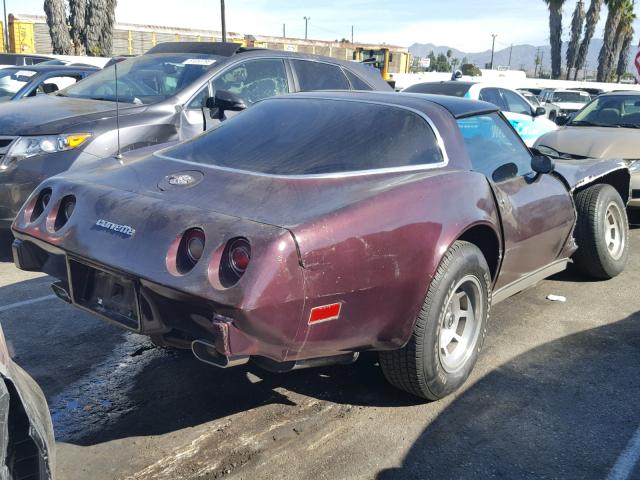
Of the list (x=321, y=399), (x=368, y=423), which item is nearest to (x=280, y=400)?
(x=321, y=399)

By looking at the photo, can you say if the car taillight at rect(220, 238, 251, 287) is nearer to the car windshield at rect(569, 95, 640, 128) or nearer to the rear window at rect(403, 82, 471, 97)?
the car windshield at rect(569, 95, 640, 128)

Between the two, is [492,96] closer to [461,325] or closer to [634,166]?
[634,166]

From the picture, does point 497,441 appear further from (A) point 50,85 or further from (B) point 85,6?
(B) point 85,6

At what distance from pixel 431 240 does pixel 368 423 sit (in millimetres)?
948

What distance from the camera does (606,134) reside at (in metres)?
7.88

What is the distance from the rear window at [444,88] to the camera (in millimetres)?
10266

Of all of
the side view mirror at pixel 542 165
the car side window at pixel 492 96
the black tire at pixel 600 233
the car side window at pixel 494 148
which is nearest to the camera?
the car side window at pixel 494 148

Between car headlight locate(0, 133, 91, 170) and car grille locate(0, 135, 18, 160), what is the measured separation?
10 centimetres

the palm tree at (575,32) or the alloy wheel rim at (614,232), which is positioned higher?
the palm tree at (575,32)

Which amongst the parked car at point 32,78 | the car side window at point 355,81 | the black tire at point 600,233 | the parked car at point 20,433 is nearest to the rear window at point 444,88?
the car side window at point 355,81

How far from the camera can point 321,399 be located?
3.54 m

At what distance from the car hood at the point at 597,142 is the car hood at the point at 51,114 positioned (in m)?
4.79

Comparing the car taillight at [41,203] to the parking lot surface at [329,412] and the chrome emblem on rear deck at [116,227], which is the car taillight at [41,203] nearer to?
the chrome emblem on rear deck at [116,227]

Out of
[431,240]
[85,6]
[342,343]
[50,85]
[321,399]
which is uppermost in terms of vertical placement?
[85,6]
